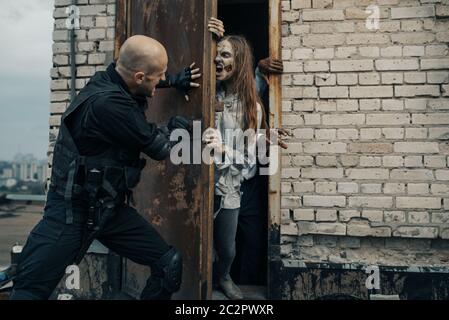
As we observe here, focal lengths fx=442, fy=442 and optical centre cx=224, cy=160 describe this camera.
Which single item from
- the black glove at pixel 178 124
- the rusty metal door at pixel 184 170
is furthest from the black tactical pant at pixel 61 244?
the black glove at pixel 178 124

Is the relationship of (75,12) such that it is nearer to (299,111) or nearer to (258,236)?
(299,111)

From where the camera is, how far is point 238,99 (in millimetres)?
3568

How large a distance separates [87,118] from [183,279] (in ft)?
4.16

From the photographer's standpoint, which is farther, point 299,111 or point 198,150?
point 299,111

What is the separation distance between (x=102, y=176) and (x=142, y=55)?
70cm

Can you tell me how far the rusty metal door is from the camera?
2.89 m

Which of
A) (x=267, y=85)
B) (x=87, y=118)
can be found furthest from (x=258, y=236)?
(x=87, y=118)

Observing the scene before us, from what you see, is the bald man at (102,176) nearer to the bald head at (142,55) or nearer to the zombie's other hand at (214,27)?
the bald head at (142,55)

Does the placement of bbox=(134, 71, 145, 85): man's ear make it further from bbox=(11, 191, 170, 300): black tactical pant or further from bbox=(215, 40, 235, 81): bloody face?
bbox=(215, 40, 235, 81): bloody face

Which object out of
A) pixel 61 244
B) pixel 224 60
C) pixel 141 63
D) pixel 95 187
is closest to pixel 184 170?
pixel 95 187

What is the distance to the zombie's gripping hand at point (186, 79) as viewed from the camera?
9.45 feet

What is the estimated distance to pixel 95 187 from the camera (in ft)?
7.88

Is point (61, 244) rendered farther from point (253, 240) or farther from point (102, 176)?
point (253, 240)
